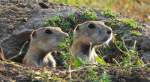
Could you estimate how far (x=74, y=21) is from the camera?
10203mm

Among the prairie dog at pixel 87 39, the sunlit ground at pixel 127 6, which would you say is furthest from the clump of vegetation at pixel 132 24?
the sunlit ground at pixel 127 6

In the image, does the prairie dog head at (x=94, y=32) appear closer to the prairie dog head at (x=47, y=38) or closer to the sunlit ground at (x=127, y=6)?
the prairie dog head at (x=47, y=38)

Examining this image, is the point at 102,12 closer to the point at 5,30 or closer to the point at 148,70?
the point at 5,30

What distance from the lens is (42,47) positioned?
8898mm

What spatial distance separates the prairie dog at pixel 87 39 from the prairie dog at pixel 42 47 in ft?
1.25

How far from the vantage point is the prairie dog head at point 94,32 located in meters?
8.65

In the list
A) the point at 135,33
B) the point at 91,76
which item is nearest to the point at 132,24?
the point at 135,33

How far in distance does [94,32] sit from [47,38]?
0.68 meters

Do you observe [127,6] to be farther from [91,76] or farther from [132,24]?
[91,76]

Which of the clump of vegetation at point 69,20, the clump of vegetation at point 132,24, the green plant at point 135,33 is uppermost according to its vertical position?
the clump of vegetation at point 69,20

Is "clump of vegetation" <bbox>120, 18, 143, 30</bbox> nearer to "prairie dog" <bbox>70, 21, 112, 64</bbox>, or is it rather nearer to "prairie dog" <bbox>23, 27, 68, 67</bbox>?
"prairie dog" <bbox>70, 21, 112, 64</bbox>

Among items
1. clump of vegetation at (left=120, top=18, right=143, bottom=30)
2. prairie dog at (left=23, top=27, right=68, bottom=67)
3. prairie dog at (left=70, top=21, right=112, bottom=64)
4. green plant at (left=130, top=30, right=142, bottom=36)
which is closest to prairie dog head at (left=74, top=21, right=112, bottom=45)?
prairie dog at (left=70, top=21, right=112, bottom=64)

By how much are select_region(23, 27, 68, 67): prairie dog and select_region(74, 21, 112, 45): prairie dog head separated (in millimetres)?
500

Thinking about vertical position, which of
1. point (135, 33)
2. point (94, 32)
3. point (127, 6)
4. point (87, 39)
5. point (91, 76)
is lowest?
point (127, 6)
